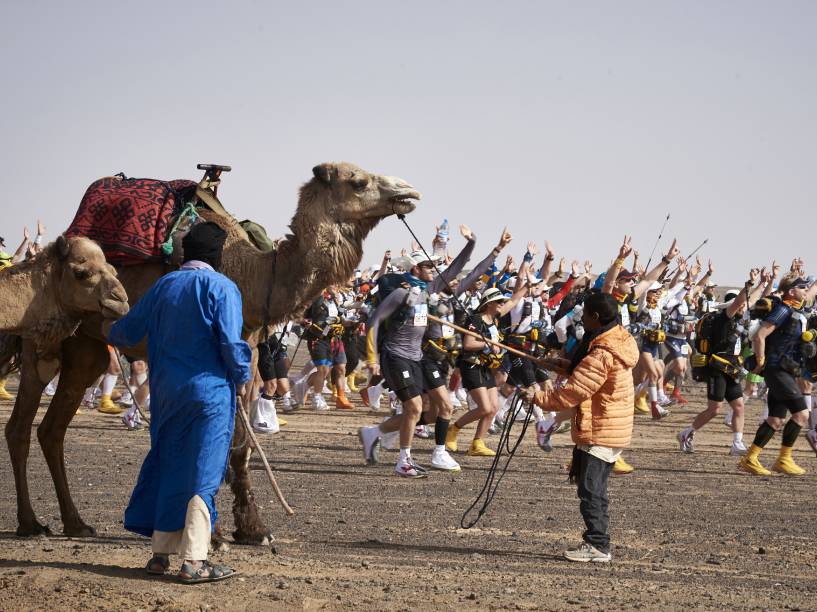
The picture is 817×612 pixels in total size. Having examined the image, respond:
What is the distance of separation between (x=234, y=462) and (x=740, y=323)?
12.2m

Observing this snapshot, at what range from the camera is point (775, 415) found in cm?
1505

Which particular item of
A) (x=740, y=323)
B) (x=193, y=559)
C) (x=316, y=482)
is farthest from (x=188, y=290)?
(x=740, y=323)

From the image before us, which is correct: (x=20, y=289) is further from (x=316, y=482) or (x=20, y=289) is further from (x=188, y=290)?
(x=316, y=482)

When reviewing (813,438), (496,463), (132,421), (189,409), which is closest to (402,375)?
(496,463)

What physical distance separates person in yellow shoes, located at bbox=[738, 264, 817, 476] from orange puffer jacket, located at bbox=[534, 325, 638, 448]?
Result: 6.57 m

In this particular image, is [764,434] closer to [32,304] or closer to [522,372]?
[522,372]

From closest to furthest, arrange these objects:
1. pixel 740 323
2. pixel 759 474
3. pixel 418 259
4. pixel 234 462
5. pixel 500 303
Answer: pixel 234 462 → pixel 418 259 → pixel 759 474 → pixel 500 303 → pixel 740 323

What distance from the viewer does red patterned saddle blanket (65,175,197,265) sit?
30.4ft

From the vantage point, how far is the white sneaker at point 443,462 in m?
14.6

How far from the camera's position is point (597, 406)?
29.3 ft

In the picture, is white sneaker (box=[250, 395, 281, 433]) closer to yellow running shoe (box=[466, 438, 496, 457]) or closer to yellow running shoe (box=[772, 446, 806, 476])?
yellow running shoe (box=[466, 438, 496, 457])

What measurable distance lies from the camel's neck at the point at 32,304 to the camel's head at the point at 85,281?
0.08 metres

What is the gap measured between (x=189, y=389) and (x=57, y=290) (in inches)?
68.9

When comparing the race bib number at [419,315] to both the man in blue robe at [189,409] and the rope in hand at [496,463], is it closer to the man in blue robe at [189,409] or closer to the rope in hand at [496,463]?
the rope in hand at [496,463]
